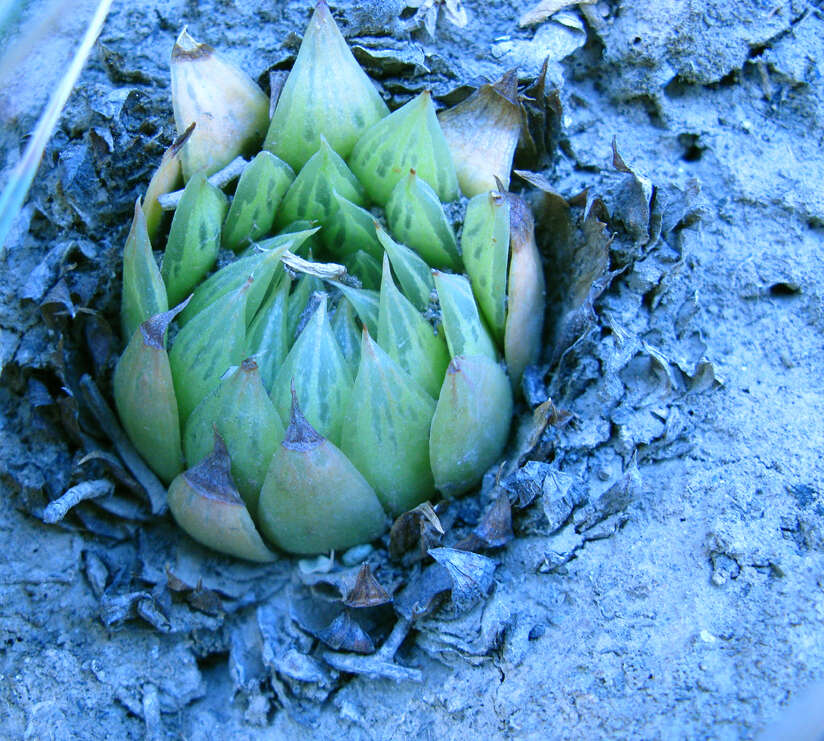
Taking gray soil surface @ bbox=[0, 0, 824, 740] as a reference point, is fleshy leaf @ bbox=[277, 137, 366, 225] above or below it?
above

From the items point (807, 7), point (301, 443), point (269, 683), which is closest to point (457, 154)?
point (301, 443)

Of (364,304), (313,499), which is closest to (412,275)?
(364,304)

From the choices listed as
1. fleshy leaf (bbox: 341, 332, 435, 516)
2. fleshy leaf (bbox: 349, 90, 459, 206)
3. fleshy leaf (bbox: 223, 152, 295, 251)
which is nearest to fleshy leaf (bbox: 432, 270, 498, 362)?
fleshy leaf (bbox: 341, 332, 435, 516)

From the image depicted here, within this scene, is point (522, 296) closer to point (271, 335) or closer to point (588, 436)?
point (588, 436)

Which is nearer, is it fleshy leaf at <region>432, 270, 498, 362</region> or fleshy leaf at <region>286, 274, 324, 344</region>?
fleshy leaf at <region>432, 270, 498, 362</region>

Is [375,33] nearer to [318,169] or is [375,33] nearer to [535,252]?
[318,169]

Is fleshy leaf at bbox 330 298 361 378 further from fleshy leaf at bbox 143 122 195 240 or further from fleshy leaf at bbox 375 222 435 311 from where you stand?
fleshy leaf at bbox 143 122 195 240
